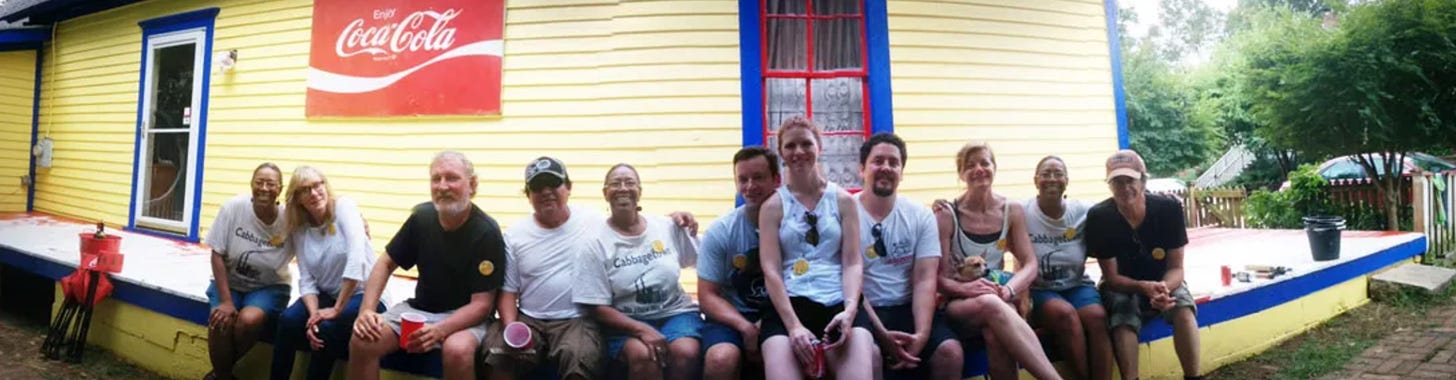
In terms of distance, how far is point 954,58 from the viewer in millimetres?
5258

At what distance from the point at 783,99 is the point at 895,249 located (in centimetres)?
228

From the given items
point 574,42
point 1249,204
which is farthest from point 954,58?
point 1249,204

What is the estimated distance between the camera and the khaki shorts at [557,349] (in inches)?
107

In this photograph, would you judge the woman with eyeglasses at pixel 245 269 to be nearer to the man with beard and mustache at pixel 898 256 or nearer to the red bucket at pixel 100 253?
the red bucket at pixel 100 253

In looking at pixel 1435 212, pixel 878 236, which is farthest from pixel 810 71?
pixel 1435 212

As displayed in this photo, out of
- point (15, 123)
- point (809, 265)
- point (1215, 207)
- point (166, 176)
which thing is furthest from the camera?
point (1215, 207)

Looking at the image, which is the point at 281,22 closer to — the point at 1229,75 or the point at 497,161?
the point at 497,161

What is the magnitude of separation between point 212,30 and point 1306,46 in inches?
552

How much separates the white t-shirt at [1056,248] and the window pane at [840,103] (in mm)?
1911

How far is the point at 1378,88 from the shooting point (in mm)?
9969

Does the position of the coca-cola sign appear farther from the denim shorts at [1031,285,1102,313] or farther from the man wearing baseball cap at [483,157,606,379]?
the denim shorts at [1031,285,1102,313]

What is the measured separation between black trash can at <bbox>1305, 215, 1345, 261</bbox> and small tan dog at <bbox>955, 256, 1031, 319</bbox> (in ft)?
12.1

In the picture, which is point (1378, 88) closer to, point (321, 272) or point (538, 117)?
point (538, 117)

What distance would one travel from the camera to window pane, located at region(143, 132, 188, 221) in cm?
738
